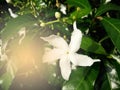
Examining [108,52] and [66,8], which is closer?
[108,52]

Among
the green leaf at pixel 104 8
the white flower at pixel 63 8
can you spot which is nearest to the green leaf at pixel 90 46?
the green leaf at pixel 104 8

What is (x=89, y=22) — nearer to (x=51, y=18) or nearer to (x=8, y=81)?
(x=51, y=18)

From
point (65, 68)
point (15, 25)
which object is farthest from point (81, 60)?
point (15, 25)

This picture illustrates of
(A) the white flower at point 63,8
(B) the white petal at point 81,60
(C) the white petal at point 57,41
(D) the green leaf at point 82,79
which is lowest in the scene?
(D) the green leaf at point 82,79

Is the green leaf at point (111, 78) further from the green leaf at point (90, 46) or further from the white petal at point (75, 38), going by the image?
the white petal at point (75, 38)

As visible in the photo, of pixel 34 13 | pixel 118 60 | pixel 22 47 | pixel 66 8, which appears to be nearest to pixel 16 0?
pixel 34 13

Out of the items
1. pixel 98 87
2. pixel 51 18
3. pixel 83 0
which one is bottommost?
pixel 98 87
